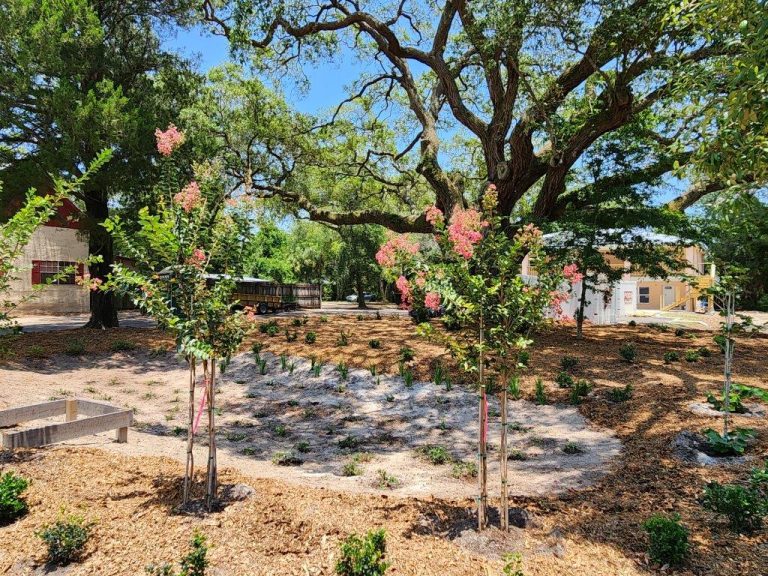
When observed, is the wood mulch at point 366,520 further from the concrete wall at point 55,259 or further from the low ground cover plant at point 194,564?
the concrete wall at point 55,259

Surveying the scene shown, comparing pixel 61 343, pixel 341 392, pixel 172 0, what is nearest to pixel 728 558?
pixel 341 392

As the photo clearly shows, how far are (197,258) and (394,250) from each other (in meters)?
1.80

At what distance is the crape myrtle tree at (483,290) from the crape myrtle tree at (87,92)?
11.2 m

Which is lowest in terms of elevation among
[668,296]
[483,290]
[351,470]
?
[351,470]

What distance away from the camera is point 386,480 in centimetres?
538

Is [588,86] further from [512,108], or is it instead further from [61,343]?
[61,343]

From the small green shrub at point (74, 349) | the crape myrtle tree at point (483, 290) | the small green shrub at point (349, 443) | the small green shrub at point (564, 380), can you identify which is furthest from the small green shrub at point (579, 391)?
the small green shrub at point (74, 349)

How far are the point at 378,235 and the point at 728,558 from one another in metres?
29.6

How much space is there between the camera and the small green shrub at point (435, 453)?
6.20 m

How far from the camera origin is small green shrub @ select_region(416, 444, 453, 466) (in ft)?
20.3

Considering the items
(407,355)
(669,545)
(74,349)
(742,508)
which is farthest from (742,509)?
(74,349)

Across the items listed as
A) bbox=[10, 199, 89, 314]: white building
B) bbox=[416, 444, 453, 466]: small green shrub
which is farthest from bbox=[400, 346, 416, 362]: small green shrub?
bbox=[10, 199, 89, 314]: white building

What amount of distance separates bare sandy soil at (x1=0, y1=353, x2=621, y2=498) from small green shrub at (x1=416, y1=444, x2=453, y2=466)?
0.08m

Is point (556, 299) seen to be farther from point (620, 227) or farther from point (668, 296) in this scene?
A: point (668, 296)
